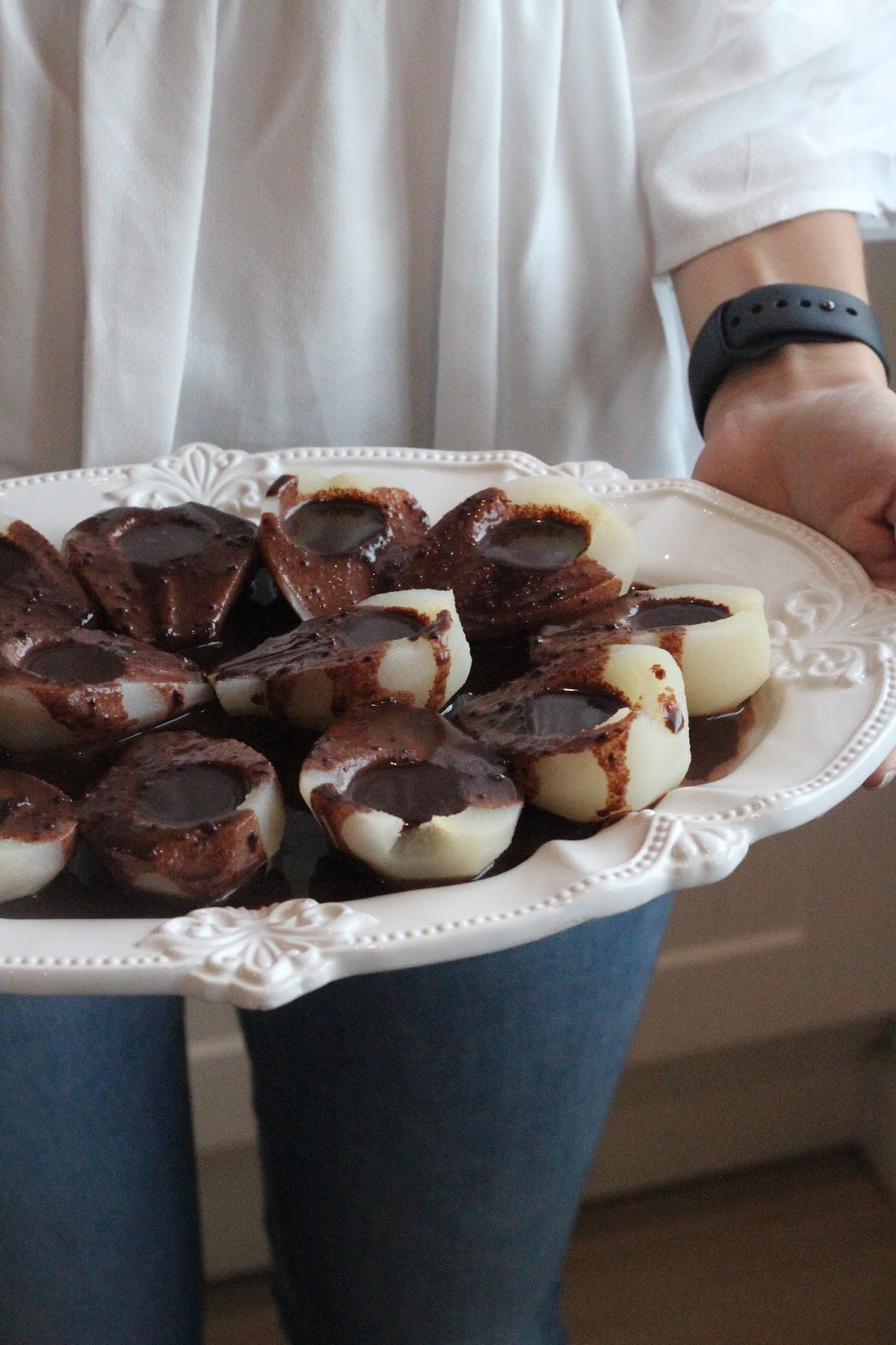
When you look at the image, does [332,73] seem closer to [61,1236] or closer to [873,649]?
[873,649]

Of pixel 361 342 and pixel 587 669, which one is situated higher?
pixel 361 342

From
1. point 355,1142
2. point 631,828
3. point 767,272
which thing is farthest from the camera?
point 767,272

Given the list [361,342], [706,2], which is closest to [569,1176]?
[361,342]

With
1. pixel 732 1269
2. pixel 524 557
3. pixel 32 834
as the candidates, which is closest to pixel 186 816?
pixel 32 834

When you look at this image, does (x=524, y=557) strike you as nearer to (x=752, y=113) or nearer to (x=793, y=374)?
Result: (x=793, y=374)

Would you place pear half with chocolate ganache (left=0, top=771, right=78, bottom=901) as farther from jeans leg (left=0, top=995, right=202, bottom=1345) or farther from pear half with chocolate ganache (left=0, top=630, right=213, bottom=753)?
jeans leg (left=0, top=995, right=202, bottom=1345)

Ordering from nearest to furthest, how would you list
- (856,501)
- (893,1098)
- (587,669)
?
1. (587,669)
2. (856,501)
3. (893,1098)

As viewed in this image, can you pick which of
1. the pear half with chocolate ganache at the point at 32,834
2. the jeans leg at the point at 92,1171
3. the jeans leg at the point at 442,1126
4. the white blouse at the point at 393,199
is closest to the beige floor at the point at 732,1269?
the jeans leg at the point at 442,1126
